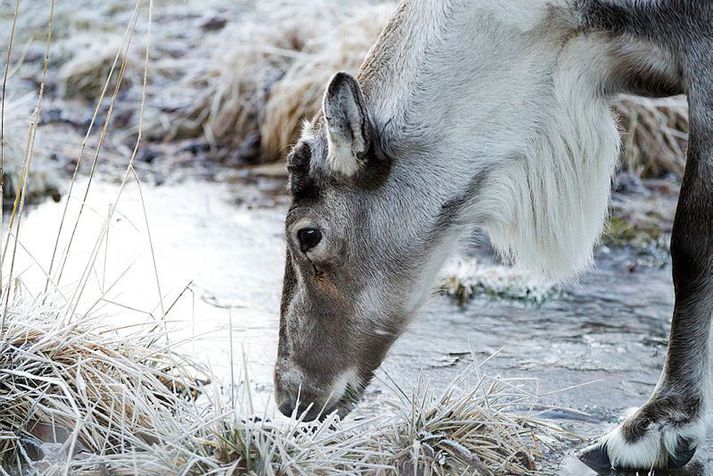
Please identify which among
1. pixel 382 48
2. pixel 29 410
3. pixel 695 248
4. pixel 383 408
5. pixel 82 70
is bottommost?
pixel 82 70

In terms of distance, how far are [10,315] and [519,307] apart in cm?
255

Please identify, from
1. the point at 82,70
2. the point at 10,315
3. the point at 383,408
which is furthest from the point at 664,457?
the point at 82,70

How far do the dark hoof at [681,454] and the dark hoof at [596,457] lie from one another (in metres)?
0.20

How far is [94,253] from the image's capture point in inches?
156

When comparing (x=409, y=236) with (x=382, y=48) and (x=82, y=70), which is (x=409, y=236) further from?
(x=82, y=70)

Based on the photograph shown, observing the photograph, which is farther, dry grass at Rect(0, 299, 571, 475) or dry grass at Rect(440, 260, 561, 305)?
dry grass at Rect(440, 260, 561, 305)

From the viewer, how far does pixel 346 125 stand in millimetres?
3469

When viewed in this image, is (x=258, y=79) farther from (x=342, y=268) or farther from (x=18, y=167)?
(x=342, y=268)

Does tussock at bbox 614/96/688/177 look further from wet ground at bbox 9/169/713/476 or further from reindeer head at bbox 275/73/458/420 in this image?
reindeer head at bbox 275/73/458/420

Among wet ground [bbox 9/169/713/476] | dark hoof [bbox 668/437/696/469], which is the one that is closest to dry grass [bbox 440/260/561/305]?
wet ground [bbox 9/169/713/476]

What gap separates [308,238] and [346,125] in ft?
1.53

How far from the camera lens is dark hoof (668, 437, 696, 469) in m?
3.56

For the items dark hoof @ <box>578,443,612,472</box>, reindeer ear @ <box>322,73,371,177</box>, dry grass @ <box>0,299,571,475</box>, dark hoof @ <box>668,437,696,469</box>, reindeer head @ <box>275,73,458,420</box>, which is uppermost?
reindeer ear @ <box>322,73,371,177</box>

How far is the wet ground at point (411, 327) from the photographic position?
13.8ft
